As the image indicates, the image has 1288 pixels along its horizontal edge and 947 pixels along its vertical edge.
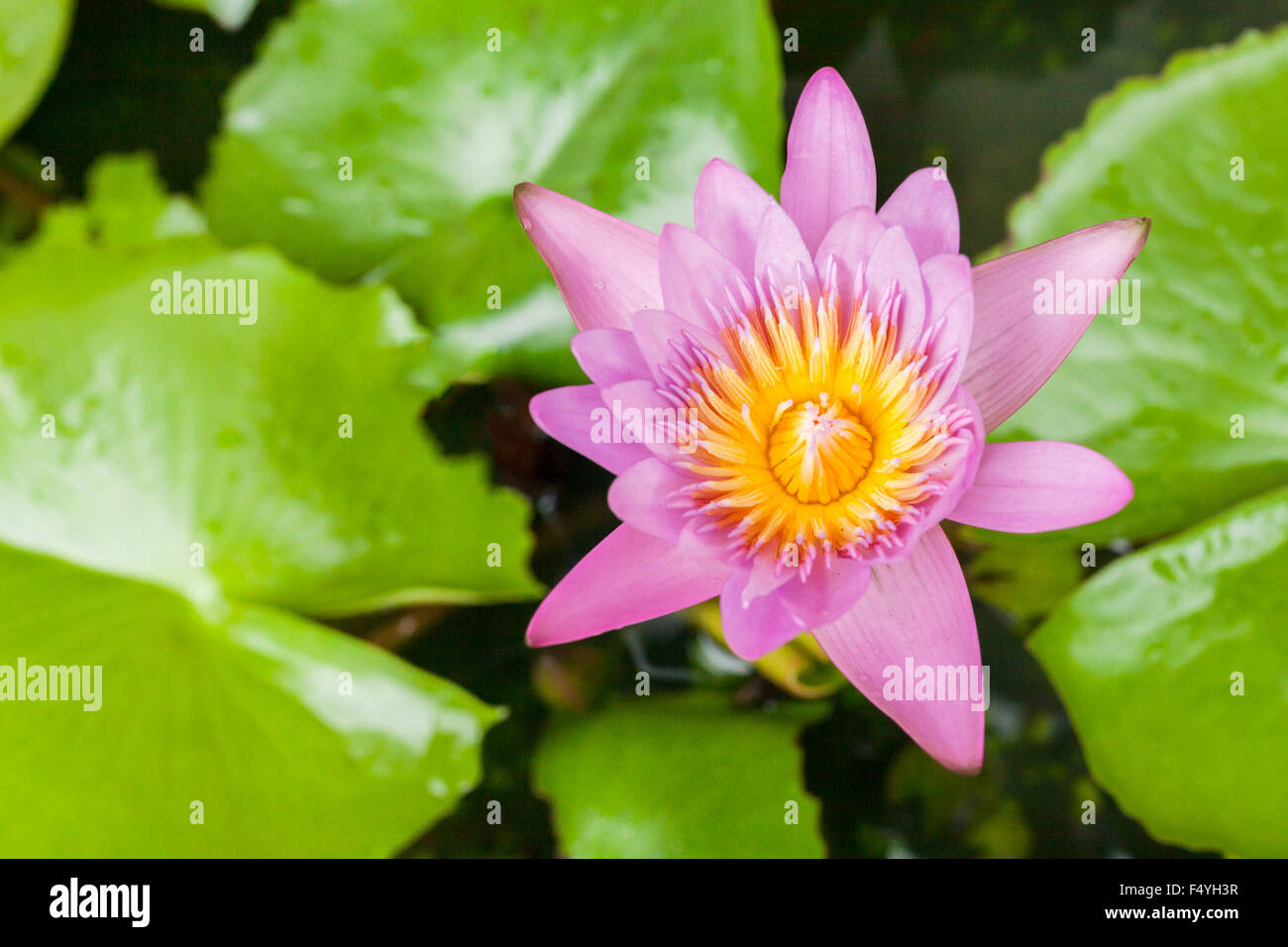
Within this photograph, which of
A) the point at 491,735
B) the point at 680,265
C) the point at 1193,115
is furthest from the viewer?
the point at 491,735

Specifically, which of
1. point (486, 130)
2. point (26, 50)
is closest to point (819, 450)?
point (486, 130)

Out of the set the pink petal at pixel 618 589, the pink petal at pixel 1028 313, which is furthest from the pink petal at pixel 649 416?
the pink petal at pixel 1028 313

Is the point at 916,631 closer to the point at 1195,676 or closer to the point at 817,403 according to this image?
the point at 817,403

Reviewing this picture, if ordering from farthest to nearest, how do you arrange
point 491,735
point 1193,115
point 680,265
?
point 491,735, point 1193,115, point 680,265

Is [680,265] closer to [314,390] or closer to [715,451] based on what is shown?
[715,451]

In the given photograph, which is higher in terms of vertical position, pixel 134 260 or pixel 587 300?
pixel 134 260

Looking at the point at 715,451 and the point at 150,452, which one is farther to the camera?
the point at 150,452
